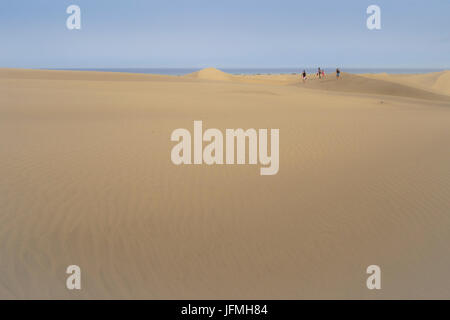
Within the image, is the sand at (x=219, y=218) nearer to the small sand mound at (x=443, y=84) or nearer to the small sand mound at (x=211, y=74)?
the small sand mound at (x=443, y=84)

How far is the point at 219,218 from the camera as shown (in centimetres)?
588

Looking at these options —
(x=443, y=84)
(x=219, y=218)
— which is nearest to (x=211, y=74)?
(x=443, y=84)

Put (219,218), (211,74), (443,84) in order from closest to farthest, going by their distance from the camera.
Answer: (219,218) → (443,84) → (211,74)

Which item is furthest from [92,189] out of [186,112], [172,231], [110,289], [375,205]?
[186,112]

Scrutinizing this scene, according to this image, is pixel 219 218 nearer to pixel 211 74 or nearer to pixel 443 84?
pixel 211 74

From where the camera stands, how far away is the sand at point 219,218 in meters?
4.54

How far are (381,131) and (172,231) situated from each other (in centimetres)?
825

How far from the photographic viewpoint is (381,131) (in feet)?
38.7

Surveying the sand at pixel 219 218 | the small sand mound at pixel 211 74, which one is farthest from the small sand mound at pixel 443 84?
the sand at pixel 219 218

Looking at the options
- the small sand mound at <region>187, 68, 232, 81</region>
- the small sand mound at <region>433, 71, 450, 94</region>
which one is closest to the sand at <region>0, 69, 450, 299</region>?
the small sand mound at <region>433, 71, 450, 94</region>

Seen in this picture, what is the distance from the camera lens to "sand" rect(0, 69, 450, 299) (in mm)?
4543
